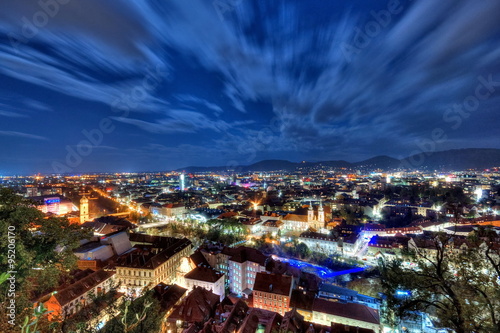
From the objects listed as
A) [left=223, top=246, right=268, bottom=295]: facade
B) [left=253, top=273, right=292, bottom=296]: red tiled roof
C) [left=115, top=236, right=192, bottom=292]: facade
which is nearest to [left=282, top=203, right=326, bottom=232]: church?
[left=223, top=246, right=268, bottom=295]: facade

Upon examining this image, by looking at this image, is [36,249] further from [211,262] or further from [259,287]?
[211,262]

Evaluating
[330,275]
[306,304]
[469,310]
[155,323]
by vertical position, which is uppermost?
[469,310]

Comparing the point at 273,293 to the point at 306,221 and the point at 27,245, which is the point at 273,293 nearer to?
the point at 27,245

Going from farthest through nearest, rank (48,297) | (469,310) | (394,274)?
(48,297), (394,274), (469,310)

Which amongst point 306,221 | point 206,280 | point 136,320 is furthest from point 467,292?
point 306,221

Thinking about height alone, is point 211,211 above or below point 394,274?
below

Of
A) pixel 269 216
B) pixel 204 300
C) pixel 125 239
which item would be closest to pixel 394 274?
pixel 204 300

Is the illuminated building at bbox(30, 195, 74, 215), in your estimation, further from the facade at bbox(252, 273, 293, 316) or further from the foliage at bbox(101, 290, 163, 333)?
the facade at bbox(252, 273, 293, 316)
